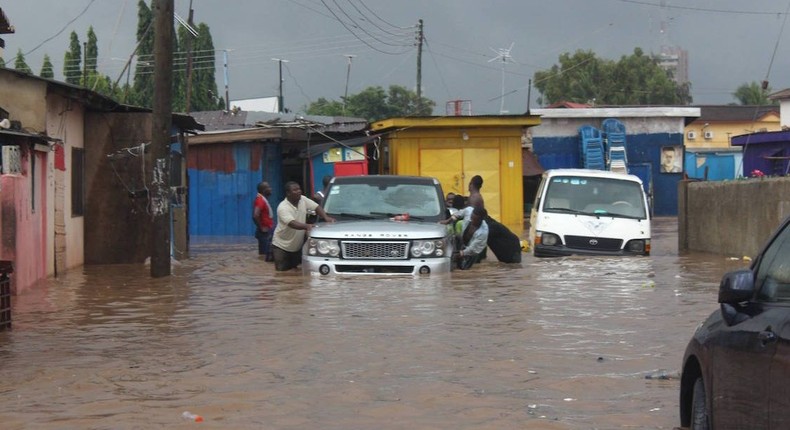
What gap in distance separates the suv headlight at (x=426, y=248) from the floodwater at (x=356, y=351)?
356 millimetres

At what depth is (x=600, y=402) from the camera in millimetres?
7488

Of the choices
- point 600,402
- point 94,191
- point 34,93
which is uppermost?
point 34,93

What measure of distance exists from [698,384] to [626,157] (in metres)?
35.9

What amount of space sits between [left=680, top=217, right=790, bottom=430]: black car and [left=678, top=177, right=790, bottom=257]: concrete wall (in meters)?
12.6

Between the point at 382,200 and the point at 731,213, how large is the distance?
24.7ft

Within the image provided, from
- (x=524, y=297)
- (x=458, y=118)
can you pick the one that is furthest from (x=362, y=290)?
(x=458, y=118)

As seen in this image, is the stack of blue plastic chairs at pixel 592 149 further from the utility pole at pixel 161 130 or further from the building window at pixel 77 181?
the utility pole at pixel 161 130

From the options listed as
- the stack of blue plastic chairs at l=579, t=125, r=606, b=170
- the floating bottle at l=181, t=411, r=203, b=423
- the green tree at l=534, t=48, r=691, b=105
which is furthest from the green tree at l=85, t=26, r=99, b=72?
the floating bottle at l=181, t=411, r=203, b=423

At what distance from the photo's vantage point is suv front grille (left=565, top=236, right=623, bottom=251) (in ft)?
61.6

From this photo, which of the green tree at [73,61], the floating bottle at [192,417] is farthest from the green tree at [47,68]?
the floating bottle at [192,417]

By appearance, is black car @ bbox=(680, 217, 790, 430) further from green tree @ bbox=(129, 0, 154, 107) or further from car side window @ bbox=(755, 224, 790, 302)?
green tree @ bbox=(129, 0, 154, 107)

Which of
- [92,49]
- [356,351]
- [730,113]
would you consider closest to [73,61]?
[92,49]

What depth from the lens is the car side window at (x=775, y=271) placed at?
496 cm

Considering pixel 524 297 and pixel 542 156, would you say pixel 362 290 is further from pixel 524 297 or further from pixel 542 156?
pixel 542 156
